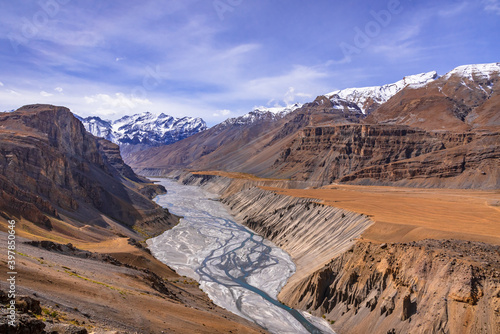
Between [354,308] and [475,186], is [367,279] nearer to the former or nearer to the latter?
[354,308]

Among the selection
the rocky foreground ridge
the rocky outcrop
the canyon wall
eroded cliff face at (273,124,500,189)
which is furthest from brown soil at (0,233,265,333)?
eroded cliff face at (273,124,500,189)

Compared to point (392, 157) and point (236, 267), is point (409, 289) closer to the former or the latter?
point (236, 267)

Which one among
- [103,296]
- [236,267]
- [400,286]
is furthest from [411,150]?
[103,296]

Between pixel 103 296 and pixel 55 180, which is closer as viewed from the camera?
pixel 103 296

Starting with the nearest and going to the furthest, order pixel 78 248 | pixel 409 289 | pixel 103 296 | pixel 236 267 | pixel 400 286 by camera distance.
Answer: pixel 103 296
pixel 409 289
pixel 400 286
pixel 78 248
pixel 236 267

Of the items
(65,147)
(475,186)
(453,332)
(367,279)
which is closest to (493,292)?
(453,332)

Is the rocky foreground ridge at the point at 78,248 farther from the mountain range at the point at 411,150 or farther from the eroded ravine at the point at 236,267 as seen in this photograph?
the mountain range at the point at 411,150

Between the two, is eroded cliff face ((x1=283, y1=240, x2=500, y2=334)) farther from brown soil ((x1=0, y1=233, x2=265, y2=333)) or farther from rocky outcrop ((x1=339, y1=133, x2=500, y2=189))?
rocky outcrop ((x1=339, y1=133, x2=500, y2=189))
